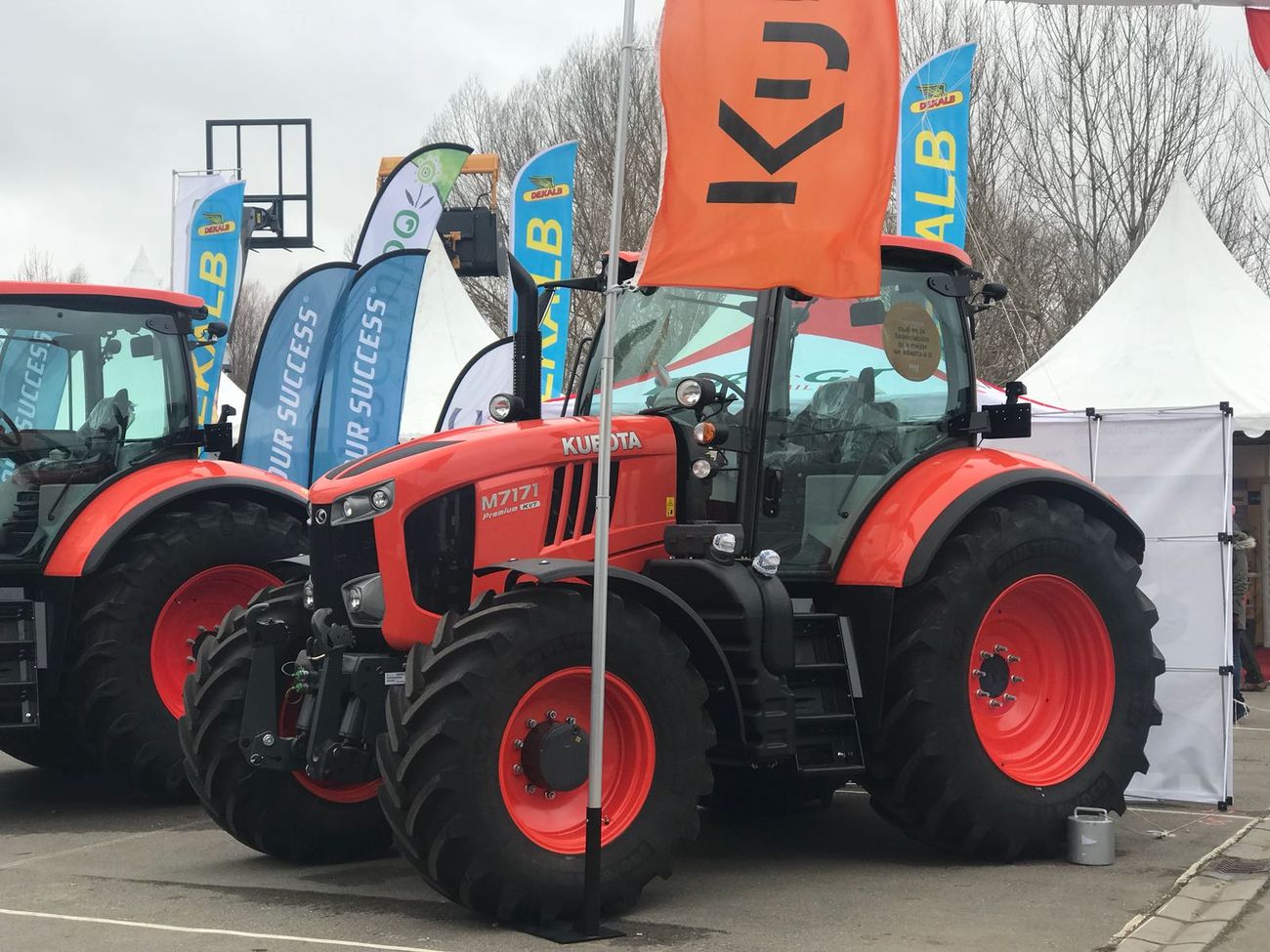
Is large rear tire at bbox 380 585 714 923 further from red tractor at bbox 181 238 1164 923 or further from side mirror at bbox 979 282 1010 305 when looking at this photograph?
side mirror at bbox 979 282 1010 305

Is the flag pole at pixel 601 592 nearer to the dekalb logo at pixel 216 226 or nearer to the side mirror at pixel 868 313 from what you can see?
the side mirror at pixel 868 313

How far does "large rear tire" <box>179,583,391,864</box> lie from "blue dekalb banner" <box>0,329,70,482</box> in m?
2.31

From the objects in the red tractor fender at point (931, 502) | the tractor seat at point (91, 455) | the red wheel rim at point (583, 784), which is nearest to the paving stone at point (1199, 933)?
the red tractor fender at point (931, 502)

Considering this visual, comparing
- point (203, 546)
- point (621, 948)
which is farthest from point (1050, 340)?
point (621, 948)

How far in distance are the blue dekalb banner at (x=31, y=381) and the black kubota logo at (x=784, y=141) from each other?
4606mm

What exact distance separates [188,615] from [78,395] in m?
1.33

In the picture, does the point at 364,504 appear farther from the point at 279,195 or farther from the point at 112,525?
the point at 279,195

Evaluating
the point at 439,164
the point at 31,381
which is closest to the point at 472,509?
the point at 31,381

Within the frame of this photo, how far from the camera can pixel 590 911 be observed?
17.7 feet

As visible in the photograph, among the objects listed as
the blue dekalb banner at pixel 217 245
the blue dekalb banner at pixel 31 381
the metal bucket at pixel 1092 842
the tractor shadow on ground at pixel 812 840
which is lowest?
the tractor shadow on ground at pixel 812 840

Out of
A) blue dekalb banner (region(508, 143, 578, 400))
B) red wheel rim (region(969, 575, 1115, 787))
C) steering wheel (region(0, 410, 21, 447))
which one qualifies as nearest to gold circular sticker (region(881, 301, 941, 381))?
red wheel rim (region(969, 575, 1115, 787))

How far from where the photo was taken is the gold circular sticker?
23.6 ft

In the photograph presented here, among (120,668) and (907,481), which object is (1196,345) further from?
(120,668)

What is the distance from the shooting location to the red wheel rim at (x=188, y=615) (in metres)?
8.42
